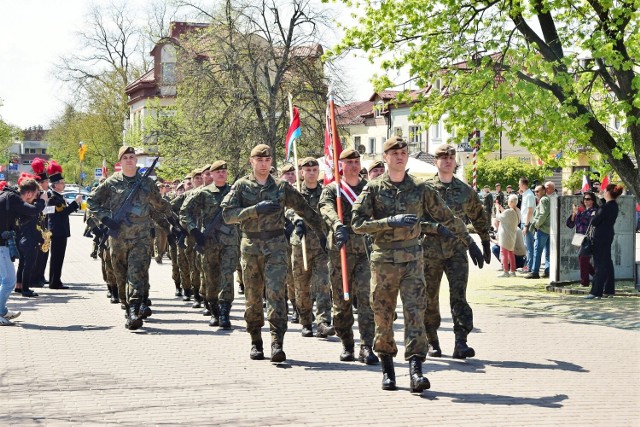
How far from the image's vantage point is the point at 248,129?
38.2 metres

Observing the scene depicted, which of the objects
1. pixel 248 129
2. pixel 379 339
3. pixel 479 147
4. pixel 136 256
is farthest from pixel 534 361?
pixel 248 129

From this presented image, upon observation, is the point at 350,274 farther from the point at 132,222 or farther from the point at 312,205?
the point at 132,222

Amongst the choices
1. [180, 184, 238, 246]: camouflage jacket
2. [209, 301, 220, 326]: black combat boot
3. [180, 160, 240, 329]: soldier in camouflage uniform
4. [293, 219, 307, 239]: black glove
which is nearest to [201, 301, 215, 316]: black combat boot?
[180, 160, 240, 329]: soldier in camouflage uniform

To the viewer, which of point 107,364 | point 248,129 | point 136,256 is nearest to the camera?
point 107,364

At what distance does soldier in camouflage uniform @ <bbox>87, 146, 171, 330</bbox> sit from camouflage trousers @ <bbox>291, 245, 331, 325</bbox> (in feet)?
5.92

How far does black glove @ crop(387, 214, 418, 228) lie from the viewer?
8234mm

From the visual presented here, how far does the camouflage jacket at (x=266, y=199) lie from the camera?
10219 mm

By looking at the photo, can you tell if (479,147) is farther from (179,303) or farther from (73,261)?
(73,261)

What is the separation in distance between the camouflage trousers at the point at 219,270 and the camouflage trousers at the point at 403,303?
4213mm

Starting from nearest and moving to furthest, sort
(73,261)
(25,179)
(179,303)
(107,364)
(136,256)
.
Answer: (107,364), (136,256), (25,179), (179,303), (73,261)

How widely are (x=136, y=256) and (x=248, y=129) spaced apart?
2578 cm

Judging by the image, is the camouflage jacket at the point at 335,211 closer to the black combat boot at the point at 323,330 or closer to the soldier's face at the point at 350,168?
the soldier's face at the point at 350,168

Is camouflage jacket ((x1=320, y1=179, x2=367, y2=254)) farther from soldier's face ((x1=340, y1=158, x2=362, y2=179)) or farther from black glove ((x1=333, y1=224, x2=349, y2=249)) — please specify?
black glove ((x1=333, y1=224, x2=349, y2=249))

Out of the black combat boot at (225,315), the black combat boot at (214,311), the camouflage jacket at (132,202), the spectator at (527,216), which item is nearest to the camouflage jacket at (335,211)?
the black combat boot at (225,315)
